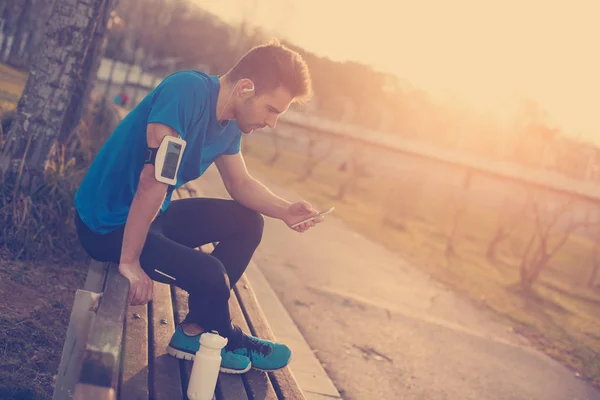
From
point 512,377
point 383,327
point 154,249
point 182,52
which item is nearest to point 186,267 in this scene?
point 154,249

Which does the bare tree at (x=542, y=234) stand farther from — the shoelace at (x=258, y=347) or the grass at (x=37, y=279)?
the shoelace at (x=258, y=347)

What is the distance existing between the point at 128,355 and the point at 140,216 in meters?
0.51

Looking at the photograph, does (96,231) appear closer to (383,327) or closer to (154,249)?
(154,249)

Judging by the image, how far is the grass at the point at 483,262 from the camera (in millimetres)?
7254

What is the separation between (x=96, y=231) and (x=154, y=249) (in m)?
0.34

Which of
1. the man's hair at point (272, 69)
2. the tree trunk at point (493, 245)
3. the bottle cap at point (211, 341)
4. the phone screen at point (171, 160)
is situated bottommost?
the tree trunk at point (493, 245)

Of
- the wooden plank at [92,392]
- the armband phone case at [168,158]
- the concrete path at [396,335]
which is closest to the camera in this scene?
the wooden plank at [92,392]

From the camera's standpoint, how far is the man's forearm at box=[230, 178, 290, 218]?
3.27 metres

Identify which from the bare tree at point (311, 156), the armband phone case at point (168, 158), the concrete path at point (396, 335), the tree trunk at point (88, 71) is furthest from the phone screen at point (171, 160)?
the bare tree at point (311, 156)

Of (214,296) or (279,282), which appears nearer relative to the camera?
(214,296)

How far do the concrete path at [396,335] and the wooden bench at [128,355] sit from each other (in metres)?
1.48

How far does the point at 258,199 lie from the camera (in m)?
3.29

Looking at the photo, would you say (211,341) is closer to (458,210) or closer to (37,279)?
(37,279)

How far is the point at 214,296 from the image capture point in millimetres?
2535
